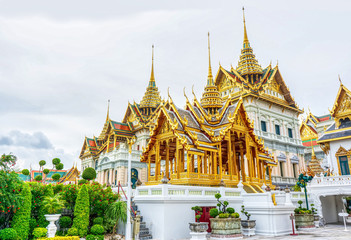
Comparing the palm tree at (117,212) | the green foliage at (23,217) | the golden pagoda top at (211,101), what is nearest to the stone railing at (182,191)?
the palm tree at (117,212)

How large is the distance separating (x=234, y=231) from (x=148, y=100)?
124ft

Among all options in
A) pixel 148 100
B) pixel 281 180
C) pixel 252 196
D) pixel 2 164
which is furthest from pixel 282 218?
pixel 148 100

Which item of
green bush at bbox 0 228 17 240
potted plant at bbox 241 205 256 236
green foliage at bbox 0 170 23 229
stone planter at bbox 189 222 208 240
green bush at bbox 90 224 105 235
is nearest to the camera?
green bush at bbox 0 228 17 240

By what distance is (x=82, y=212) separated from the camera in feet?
36.7

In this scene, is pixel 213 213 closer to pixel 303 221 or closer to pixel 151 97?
pixel 303 221

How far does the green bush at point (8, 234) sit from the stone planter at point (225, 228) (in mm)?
6918

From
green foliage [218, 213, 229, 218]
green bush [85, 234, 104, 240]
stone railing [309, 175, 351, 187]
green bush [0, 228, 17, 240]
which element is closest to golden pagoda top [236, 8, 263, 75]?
stone railing [309, 175, 351, 187]

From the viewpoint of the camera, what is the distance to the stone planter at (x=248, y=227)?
12.1m

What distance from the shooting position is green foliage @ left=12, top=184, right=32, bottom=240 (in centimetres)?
986

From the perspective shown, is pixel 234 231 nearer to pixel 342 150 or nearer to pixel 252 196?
pixel 252 196

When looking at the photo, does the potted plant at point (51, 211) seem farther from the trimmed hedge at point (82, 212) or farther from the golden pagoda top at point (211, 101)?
the golden pagoda top at point (211, 101)

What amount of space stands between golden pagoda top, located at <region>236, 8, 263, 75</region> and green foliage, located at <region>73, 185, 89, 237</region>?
1147 inches

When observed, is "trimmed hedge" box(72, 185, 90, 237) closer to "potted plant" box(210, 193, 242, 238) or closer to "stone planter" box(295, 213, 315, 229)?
"potted plant" box(210, 193, 242, 238)

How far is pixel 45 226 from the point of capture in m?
10.8
